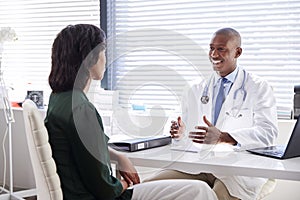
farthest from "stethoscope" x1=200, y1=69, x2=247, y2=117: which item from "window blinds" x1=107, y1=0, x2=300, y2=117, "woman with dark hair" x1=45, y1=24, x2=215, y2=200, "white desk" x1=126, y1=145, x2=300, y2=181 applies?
"woman with dark hair" x1=45, y1=24, x2=215, y2=200

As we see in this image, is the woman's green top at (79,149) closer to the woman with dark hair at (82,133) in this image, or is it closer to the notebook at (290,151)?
the woman with dark hair at (82,133)

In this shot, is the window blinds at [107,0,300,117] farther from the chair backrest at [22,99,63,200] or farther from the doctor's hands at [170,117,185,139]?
the chair backrest at [22,99,63,200]

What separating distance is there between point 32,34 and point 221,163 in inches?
98.7

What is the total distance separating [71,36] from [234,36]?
1.02 metres

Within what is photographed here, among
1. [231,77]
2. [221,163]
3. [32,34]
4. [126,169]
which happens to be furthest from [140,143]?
[32,34]

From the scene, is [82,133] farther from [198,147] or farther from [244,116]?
[244,116]

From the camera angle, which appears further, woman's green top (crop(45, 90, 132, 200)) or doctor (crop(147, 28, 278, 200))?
doctor (crop(147, 28, 278, 200))

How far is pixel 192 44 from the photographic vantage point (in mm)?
3039

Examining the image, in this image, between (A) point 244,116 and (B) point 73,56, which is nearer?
(B) point 73,56

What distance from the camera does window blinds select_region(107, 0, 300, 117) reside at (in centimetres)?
269

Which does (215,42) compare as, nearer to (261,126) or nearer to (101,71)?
(261,126)

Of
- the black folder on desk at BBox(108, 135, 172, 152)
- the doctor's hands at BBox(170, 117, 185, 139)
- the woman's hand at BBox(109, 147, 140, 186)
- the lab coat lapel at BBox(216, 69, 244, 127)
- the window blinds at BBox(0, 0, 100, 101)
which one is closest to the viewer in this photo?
the woman's hand at BBox(109, 147, 140, 186)

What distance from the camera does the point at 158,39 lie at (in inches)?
121

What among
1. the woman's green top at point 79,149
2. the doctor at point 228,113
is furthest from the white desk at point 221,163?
the woman's green top at point 79,149
